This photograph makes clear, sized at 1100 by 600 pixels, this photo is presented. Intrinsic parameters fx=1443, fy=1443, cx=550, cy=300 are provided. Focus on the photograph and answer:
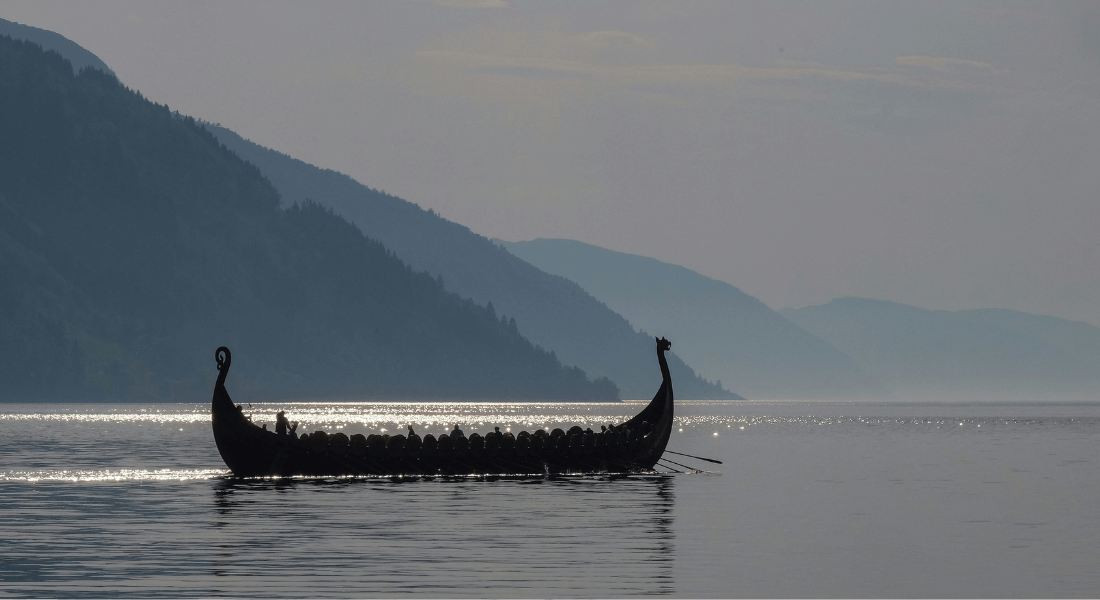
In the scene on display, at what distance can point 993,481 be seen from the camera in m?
72.9

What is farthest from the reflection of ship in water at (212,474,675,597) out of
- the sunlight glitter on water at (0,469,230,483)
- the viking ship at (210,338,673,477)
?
the sunlight glitter on water at (0,469,230,483)

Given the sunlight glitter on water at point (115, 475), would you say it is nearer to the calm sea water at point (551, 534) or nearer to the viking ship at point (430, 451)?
the calm sea water at point (551, 534)

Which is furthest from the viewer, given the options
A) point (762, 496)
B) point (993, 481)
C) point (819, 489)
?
point (993, 481)

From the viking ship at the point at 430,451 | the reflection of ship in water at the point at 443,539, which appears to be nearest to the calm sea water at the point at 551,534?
the reflection of ship in water at the point at 443,539

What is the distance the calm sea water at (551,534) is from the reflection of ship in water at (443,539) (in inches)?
4.5

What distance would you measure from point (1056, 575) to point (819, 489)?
31.9 m

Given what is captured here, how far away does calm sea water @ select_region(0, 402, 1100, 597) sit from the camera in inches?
1299

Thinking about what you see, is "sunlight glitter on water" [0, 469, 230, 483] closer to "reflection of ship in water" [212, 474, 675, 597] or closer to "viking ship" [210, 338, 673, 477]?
"viking ship" [210, 338, 673, 477]

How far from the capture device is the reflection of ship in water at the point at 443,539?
32.6m

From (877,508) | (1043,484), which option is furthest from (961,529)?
(1043,484)

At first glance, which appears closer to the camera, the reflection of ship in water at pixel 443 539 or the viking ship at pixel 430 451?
the reflection of ship in water at pixel 443 539

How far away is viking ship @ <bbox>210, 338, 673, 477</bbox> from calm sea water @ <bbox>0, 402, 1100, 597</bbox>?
1.09 metres

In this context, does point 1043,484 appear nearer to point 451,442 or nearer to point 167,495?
point 451,442

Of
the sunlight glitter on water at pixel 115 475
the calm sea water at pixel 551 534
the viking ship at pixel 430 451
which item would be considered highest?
the viking ship at pixel 430 451
